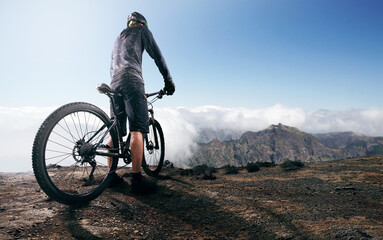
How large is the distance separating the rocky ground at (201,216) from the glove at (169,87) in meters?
2.40

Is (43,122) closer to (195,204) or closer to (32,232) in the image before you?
(32,232)

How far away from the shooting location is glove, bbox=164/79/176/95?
491cm

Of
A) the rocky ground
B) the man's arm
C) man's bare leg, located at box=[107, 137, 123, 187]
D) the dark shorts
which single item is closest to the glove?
the man's arm

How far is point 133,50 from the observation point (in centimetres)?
427

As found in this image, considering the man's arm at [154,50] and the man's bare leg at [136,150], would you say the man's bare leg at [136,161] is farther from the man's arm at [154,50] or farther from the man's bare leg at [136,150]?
the man's arm at [154,50]

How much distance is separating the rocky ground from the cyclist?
0.80 m

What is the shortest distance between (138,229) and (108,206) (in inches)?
38.3

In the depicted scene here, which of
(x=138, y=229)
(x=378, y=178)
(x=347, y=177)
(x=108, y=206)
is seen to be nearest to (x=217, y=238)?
(x=138, y=229)

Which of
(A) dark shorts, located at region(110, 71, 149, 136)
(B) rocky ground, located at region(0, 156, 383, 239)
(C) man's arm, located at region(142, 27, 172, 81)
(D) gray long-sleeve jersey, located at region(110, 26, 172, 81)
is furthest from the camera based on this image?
(C) man's arm, located at region(142, 27, 172, 81)

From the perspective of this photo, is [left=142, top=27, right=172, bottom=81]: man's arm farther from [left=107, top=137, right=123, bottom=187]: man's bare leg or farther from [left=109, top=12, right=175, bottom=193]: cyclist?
[left=107, top=137, right=123, bottom=187]: man's bare leg

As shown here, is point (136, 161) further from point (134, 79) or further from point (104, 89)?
point (134, 79)

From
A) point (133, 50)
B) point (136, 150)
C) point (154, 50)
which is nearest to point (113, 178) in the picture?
point (136, 150)

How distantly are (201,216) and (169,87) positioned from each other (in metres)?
3.08

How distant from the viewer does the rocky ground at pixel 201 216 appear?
8.03ft
